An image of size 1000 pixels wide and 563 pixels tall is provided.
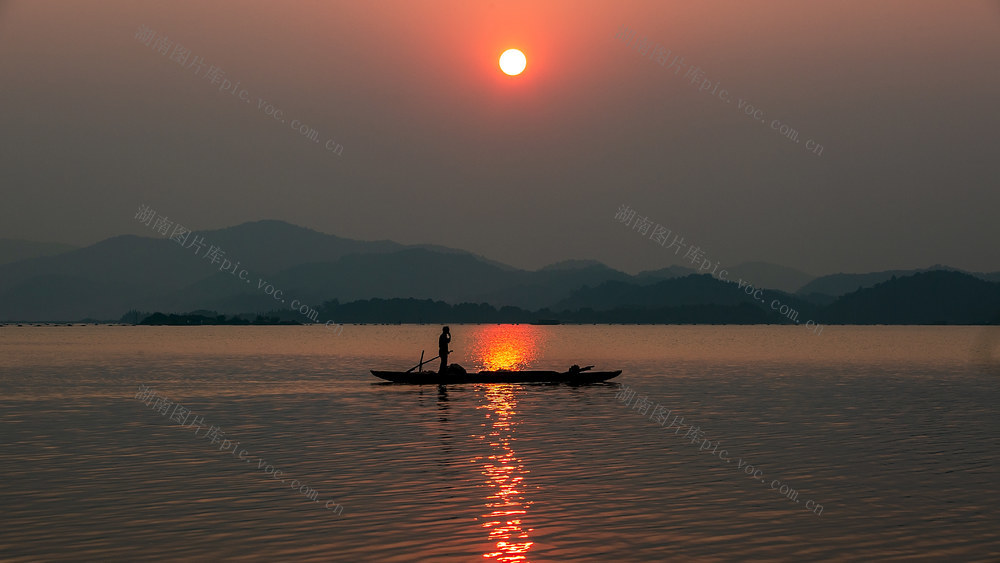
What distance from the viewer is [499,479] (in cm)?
2541

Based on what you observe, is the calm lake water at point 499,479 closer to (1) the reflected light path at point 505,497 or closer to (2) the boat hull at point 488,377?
(1) the reflected light path at point 505,497

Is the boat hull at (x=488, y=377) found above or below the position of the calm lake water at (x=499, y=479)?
above

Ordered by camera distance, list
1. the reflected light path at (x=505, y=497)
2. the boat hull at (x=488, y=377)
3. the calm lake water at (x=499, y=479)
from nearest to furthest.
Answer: the reflected light path at (x=505, y=497) → the calm lake water at (x=499, y=479) → the boat hull at (x=488, y=377)

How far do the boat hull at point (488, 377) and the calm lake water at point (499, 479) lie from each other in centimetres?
618

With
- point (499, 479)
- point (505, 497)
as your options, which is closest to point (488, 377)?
point (499, 479)

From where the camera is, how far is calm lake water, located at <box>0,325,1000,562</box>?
18.1 m

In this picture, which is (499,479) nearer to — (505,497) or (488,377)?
(505,497)

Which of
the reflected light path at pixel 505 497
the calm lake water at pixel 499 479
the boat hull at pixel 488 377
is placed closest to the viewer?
the reflected light path at pixel 505 497

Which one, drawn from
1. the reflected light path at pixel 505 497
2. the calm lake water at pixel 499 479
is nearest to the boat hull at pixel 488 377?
the calm lake water at pixel 499 479

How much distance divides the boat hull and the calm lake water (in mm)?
6179

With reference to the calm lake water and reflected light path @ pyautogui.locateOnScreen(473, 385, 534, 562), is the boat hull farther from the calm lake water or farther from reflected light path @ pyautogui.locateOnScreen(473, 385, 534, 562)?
reflected light path @ pyautogui.locateOnScreen(473, 385, 534, 562)

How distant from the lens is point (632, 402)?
51000 mm

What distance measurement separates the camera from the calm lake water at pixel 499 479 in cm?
1811

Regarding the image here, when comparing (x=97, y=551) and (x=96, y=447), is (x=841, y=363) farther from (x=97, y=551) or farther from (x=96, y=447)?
(x=97, y=551)
